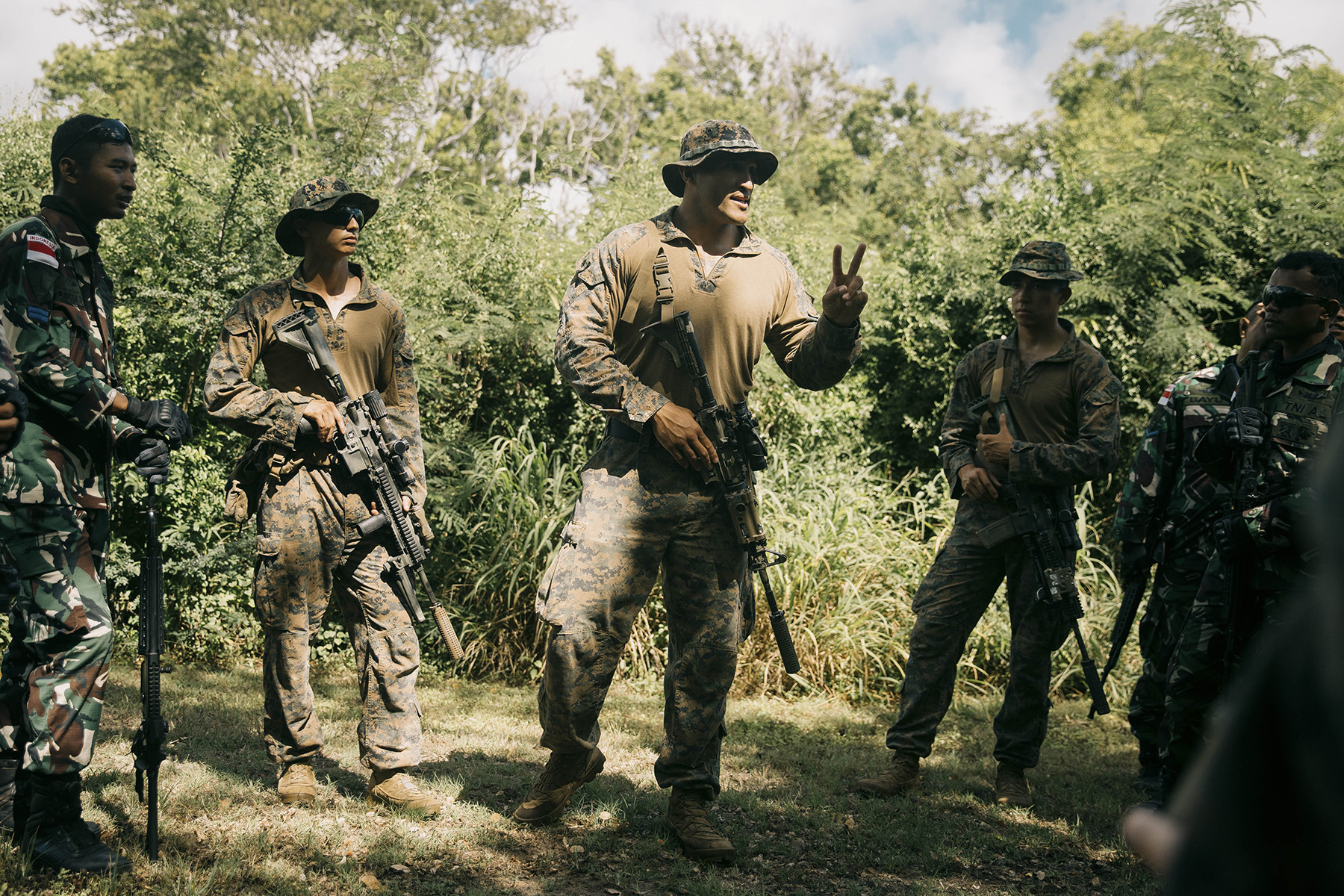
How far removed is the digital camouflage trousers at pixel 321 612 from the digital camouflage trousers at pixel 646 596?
692 mm

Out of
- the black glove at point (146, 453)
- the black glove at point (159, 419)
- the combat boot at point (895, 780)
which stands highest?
the black glove at point (159, 419)

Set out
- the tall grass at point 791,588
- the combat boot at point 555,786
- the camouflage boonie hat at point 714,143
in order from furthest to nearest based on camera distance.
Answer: the tall grass at point 791,588, the combat boot at point 555,786, the camouflage boonie hat at point 714,143

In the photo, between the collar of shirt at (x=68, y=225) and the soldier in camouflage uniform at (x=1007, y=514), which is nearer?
the collar of shirt at (x=68, y=225)

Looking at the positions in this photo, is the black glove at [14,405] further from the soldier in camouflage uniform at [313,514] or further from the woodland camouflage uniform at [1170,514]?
the woodland camouflage uniform at [1170,514]

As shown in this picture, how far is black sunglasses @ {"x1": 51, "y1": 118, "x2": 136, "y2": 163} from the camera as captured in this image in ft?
11.1

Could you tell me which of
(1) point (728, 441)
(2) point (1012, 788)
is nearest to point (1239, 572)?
(2) point (1012, 788)

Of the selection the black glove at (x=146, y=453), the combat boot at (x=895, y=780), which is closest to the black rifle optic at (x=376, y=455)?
the black glove at (x=146, y=453)

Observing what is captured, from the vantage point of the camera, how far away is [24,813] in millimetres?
3098

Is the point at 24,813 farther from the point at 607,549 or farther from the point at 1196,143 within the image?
the point at 1196,143

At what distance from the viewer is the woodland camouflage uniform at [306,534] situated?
12.7 ft

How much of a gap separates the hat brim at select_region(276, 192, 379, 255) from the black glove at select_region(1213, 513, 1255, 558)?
375cm

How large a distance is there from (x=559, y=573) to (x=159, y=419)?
5.09 ft

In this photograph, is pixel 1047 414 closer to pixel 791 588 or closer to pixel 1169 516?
pixel 1169 516

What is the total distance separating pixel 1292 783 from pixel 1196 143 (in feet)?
28.7
